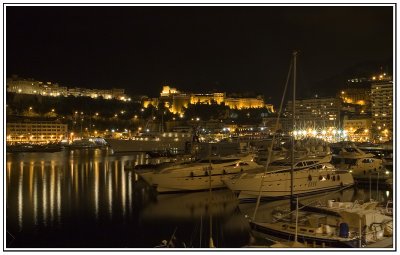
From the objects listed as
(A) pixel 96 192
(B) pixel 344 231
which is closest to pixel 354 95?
(A) pixel 96 192

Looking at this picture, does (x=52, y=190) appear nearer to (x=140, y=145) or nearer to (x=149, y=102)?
(x=140, y=145)

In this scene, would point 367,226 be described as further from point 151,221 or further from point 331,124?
point 331,124

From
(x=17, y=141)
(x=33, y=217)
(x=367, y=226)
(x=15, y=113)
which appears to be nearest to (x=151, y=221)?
(x=33, y=217)

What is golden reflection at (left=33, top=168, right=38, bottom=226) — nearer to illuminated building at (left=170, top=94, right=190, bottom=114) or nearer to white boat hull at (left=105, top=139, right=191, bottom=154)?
white boat hull at (left=105, top=139, right=191, bottom=154)

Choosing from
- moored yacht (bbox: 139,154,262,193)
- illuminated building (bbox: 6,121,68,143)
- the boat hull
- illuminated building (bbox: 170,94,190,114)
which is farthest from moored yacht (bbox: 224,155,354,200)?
illuminated building (bbox: 170,94,190,114)

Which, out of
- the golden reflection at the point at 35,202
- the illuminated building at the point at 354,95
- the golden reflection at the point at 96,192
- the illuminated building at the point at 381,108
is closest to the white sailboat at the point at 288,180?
the golden reflection at the point at 96,192

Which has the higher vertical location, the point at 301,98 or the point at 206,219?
the point at 301,98
